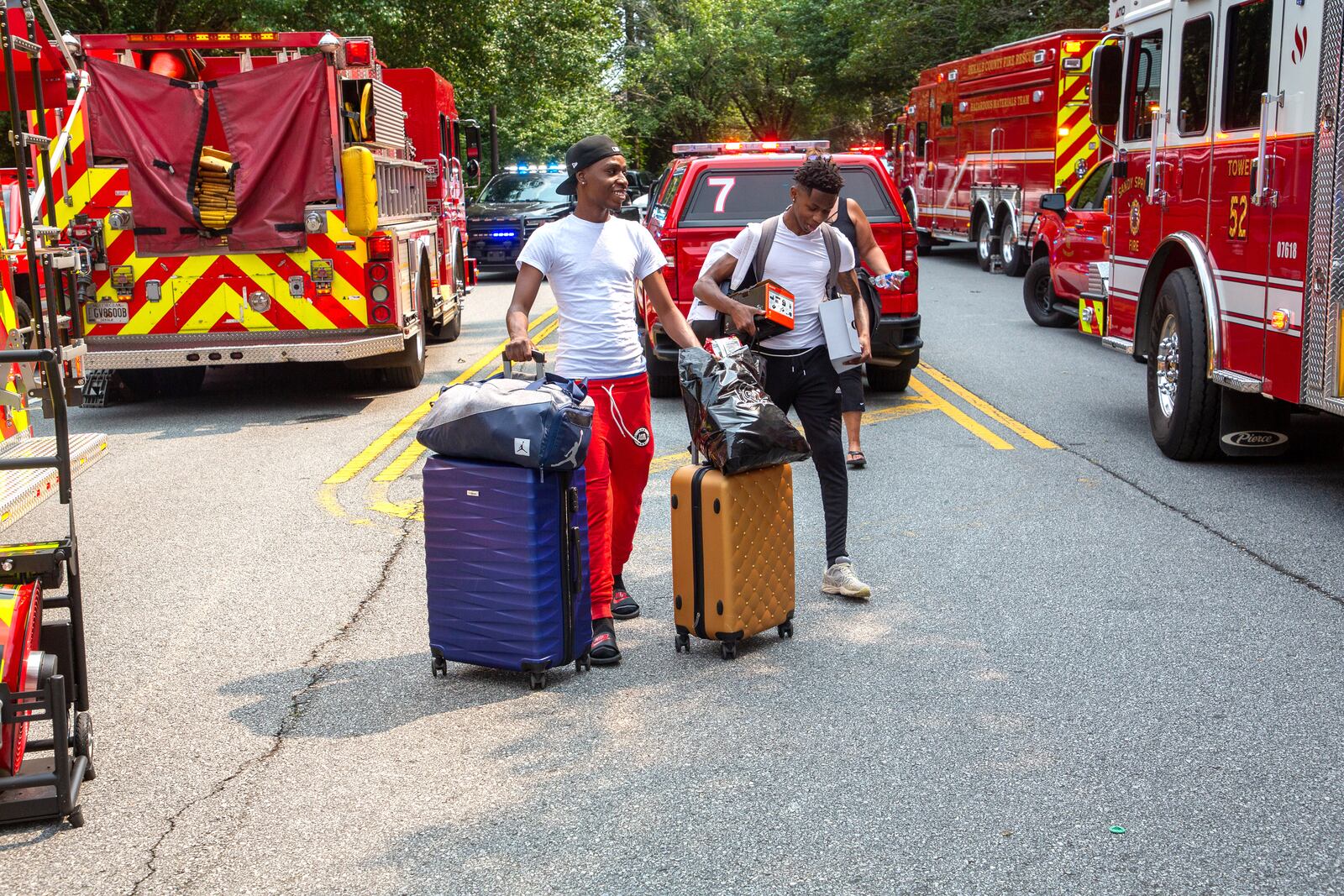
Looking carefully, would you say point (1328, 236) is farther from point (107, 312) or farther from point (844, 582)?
point (107, 312)

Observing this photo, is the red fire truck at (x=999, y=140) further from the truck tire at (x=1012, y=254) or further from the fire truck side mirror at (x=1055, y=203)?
the fire truck side mirror at (x=1055, y=203)

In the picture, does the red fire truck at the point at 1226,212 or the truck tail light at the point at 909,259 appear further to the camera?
the truck tail light at the point at 909,259

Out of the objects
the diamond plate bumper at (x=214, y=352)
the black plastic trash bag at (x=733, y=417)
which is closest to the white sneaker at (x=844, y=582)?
the black plastic trash bag at (x=733, y=417)

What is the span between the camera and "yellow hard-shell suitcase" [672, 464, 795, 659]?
5.32 metres

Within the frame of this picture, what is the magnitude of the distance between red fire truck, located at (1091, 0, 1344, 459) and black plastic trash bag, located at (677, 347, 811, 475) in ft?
10.7

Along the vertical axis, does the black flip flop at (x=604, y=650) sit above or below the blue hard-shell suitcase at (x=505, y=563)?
below

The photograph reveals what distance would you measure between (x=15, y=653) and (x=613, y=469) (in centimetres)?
236

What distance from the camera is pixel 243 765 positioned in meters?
4.52

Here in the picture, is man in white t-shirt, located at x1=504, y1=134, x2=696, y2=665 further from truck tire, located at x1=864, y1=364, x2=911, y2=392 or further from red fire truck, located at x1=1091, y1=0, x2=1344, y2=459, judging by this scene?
truck tire, located at x1=864, y1=364, x2=911, y2=392

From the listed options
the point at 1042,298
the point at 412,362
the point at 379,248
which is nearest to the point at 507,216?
the point at 1042,298

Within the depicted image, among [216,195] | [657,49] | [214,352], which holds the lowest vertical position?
[214,352]

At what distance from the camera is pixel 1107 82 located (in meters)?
10.1

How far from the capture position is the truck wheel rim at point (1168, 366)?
9.04 m

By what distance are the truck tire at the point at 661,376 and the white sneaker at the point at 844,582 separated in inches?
194
